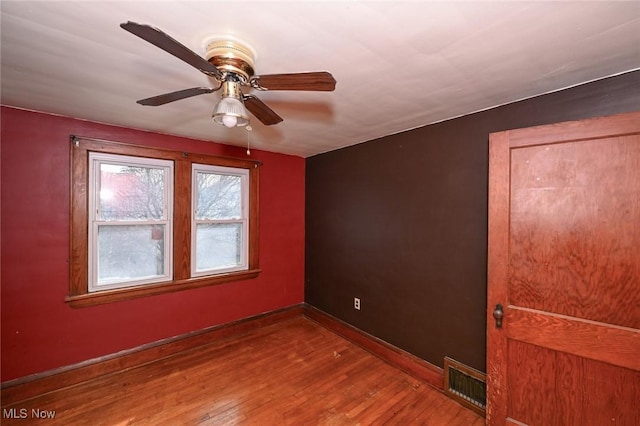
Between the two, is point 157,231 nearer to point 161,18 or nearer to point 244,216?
point 244,216

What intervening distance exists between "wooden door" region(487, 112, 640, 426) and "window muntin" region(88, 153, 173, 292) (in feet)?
9.67

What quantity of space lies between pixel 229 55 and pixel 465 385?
107 inches

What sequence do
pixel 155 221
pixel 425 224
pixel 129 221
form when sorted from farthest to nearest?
pixel 155 221 → pixel 129 221 → pixel 425 224

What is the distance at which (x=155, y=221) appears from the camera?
266cm

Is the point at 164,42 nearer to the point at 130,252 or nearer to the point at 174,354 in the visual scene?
the point at 130,252

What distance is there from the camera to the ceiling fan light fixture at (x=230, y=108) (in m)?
1.20

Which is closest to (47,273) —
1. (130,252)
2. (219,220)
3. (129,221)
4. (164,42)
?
(130,252)

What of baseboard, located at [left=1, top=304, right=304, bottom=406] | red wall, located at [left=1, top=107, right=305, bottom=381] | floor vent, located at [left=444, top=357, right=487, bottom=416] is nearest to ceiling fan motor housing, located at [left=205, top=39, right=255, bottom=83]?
red wall, located at [left=1, top=107, right=305, bottom=381]

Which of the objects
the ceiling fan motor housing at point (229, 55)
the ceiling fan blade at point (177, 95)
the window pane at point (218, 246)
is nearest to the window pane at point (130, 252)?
the window pane at point (218, 246)

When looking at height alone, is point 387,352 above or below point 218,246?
below

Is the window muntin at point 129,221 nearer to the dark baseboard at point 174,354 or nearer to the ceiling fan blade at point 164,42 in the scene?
the dark baseboard at point 174,354

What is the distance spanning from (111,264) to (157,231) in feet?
1.57

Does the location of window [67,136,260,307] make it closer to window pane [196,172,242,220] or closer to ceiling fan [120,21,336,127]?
window pane [196,172,242,220]

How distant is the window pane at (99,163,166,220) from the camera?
243cm
